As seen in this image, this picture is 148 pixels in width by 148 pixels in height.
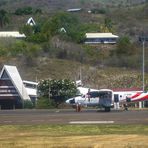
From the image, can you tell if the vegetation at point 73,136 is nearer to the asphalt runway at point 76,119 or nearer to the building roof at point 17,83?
the asphalt runway at point 76,119

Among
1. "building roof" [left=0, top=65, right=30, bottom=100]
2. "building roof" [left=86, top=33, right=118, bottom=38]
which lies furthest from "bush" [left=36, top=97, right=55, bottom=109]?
"building roof" [left=86, top=33, right=118, bottom=38]

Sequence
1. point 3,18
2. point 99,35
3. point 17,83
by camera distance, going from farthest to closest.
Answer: point 3,18 < point 99,35 < point 17,83

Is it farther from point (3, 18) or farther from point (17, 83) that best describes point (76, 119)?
point (3, 18)

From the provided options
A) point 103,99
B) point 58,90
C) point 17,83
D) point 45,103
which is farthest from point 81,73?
point 103,99

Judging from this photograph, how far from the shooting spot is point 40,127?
33562 mm

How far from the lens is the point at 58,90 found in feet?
269

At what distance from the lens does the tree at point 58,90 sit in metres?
81.7

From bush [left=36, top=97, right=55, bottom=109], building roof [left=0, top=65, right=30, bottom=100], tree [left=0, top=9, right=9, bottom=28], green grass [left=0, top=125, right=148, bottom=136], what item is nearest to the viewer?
green grass [left=0, top=125, right=148, bottom=136]

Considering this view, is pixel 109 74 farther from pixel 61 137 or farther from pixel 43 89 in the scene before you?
pixel 61 137

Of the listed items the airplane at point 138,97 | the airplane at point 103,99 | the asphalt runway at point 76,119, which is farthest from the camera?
the airplane at point 138,97

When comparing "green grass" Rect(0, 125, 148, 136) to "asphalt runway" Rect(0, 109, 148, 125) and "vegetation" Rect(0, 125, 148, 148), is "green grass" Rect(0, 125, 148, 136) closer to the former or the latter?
"vegetation" Rect(0, 125, 148, 148)

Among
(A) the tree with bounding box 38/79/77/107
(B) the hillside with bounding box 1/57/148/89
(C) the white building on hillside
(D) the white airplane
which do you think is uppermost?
(C) the white building on hillside

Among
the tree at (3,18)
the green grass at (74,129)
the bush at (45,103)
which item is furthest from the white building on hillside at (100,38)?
the green grass at (74,129)

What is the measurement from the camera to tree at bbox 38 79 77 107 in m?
81.7
